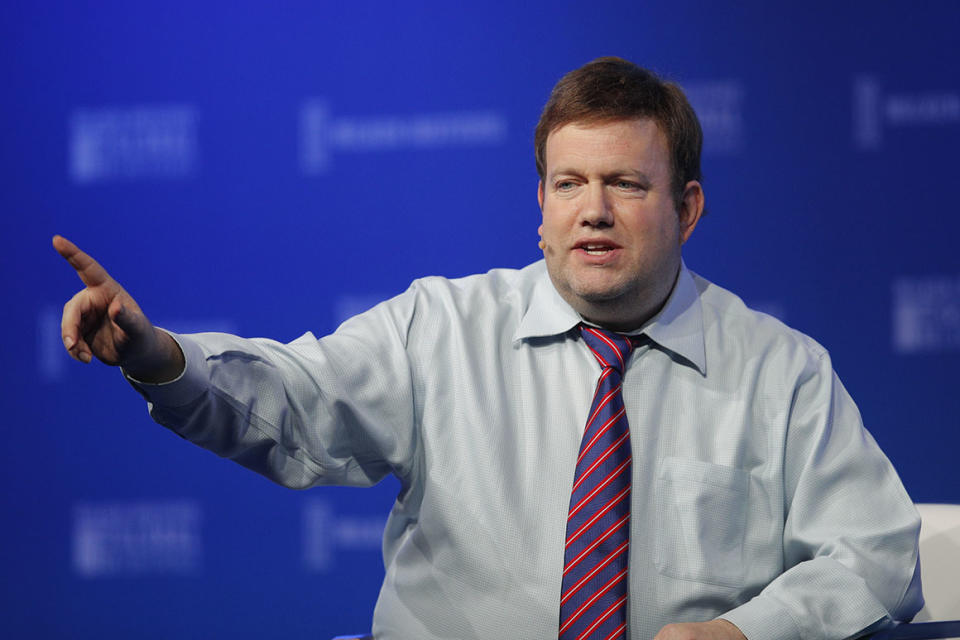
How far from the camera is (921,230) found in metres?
2.49

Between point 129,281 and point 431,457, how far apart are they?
1.44 m

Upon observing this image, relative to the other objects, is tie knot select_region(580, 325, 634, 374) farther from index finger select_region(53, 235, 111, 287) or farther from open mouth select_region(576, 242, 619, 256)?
index finger select_region(53, 235, 111, 287)

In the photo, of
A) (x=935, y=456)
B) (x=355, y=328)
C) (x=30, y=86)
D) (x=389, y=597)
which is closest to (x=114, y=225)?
(x=30, y=86)

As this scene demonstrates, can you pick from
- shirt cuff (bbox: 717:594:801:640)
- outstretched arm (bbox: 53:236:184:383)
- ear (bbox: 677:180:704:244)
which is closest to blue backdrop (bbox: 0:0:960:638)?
ear (bbox: 677:180:704:244)

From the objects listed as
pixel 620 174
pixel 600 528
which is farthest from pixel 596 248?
pixel 600 528

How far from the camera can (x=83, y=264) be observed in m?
1.09

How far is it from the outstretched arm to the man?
0.50 ft

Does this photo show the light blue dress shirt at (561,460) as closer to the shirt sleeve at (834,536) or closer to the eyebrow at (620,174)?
the shirt sleeve at (834,536)

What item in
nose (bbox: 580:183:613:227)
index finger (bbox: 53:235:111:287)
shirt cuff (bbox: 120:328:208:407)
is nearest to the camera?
index finger (bbox: 53:235:111:287)

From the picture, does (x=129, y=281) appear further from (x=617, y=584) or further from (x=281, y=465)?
(x=617, y=584)

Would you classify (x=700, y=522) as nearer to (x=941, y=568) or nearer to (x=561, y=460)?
(x=561, y=460)

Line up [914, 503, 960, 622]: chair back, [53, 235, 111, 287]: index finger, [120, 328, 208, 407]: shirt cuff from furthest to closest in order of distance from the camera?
1. [914, 503, 960, 622]: chair back
2. [120, 328, 208, 407]: shirt cuff
3. [53, 235, 111, 287]: index finger

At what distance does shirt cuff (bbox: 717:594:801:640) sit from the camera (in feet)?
4.50

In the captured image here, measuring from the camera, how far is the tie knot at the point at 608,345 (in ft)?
5.04
